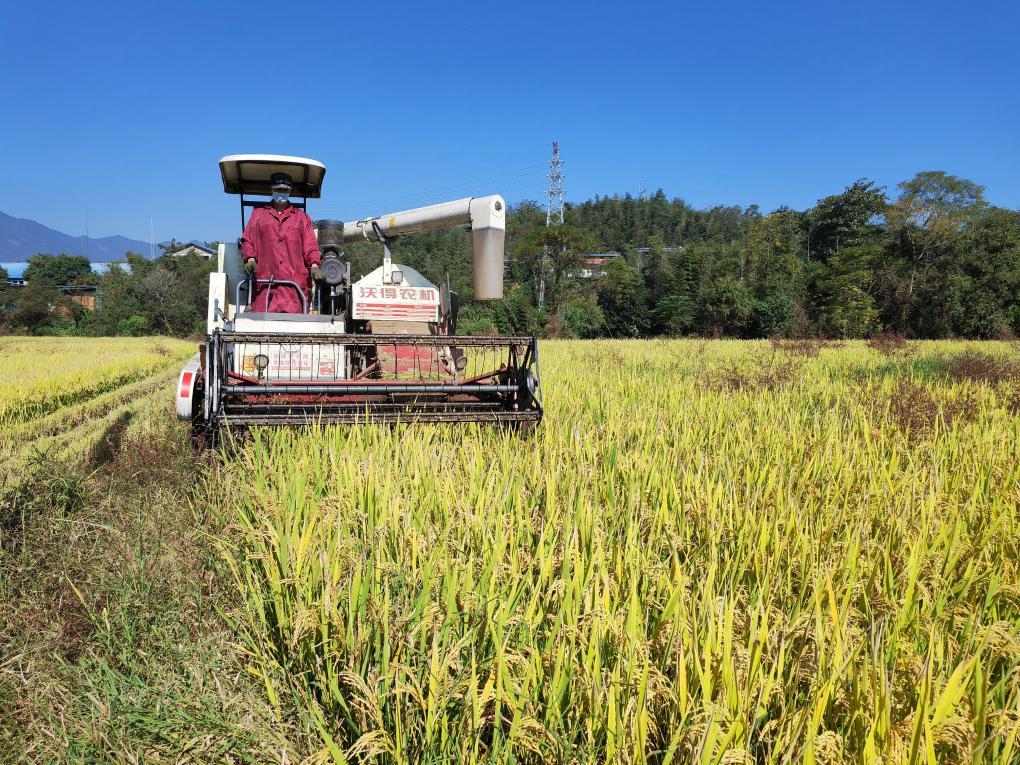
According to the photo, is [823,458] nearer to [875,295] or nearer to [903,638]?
[903,638]

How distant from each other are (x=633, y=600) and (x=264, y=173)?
610cm

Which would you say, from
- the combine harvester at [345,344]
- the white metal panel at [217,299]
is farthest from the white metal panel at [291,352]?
the white metal panel at [217,299]

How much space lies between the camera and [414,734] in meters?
1.49

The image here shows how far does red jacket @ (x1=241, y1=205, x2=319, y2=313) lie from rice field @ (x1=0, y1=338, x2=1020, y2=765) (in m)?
2.00

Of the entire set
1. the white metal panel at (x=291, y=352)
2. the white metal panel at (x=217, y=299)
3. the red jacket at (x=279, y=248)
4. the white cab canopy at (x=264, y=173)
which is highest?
the white cab canopy at (x=264, y=173)

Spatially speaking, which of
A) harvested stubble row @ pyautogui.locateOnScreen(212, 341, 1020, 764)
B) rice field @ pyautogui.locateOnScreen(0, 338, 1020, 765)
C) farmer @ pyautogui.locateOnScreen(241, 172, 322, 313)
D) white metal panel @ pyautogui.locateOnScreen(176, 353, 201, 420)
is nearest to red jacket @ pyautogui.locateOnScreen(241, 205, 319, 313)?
farmer @ pyautogui.locateOnScreen(241, 172, 322, 313)

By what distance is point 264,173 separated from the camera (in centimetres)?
634

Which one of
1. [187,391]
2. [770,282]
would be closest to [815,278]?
[770,282]

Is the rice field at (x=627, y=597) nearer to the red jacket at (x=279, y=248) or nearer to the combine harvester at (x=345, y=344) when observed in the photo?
the combine harvester at (x=345, y=344)

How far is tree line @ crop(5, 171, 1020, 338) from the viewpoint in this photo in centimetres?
3148

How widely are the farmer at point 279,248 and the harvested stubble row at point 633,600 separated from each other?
7.11 ft

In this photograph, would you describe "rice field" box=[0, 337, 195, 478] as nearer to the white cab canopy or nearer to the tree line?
the white cab canopy

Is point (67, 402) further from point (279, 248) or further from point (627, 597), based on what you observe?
point (627, 597)

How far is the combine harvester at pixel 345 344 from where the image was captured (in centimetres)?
406
